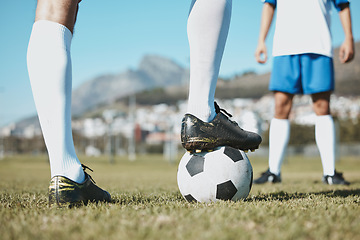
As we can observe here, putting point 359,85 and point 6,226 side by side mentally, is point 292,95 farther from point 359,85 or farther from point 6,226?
point 359,85

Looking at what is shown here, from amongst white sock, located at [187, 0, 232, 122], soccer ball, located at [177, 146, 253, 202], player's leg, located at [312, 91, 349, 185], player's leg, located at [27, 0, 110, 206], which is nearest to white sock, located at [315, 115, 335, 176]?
player's leg, located at [312, 91, 349, 185]

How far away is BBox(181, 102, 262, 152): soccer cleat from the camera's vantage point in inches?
81.5

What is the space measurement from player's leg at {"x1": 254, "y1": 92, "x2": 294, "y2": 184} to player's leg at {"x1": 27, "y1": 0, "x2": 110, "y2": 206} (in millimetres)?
2860

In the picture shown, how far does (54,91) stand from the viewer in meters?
1.77

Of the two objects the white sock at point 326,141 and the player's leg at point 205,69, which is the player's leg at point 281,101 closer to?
the white sock at point 326,141

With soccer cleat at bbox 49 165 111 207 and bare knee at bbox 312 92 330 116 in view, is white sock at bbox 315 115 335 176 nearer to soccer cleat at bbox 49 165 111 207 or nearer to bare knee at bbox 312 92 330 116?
bare knee at bbox 312 92 330 116

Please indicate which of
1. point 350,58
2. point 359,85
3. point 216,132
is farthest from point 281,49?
point 359,85

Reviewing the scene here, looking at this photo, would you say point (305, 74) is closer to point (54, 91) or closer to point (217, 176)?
point (217, 176)

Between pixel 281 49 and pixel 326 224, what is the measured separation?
3.16 metres

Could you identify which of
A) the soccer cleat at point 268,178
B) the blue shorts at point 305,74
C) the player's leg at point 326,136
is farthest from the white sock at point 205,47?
the player's leg at point 326,136

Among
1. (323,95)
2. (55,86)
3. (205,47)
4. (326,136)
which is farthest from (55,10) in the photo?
(326,136)

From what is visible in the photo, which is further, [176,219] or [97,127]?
[97,127]

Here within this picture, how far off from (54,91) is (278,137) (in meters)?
3.12

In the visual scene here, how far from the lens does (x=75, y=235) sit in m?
1.16
